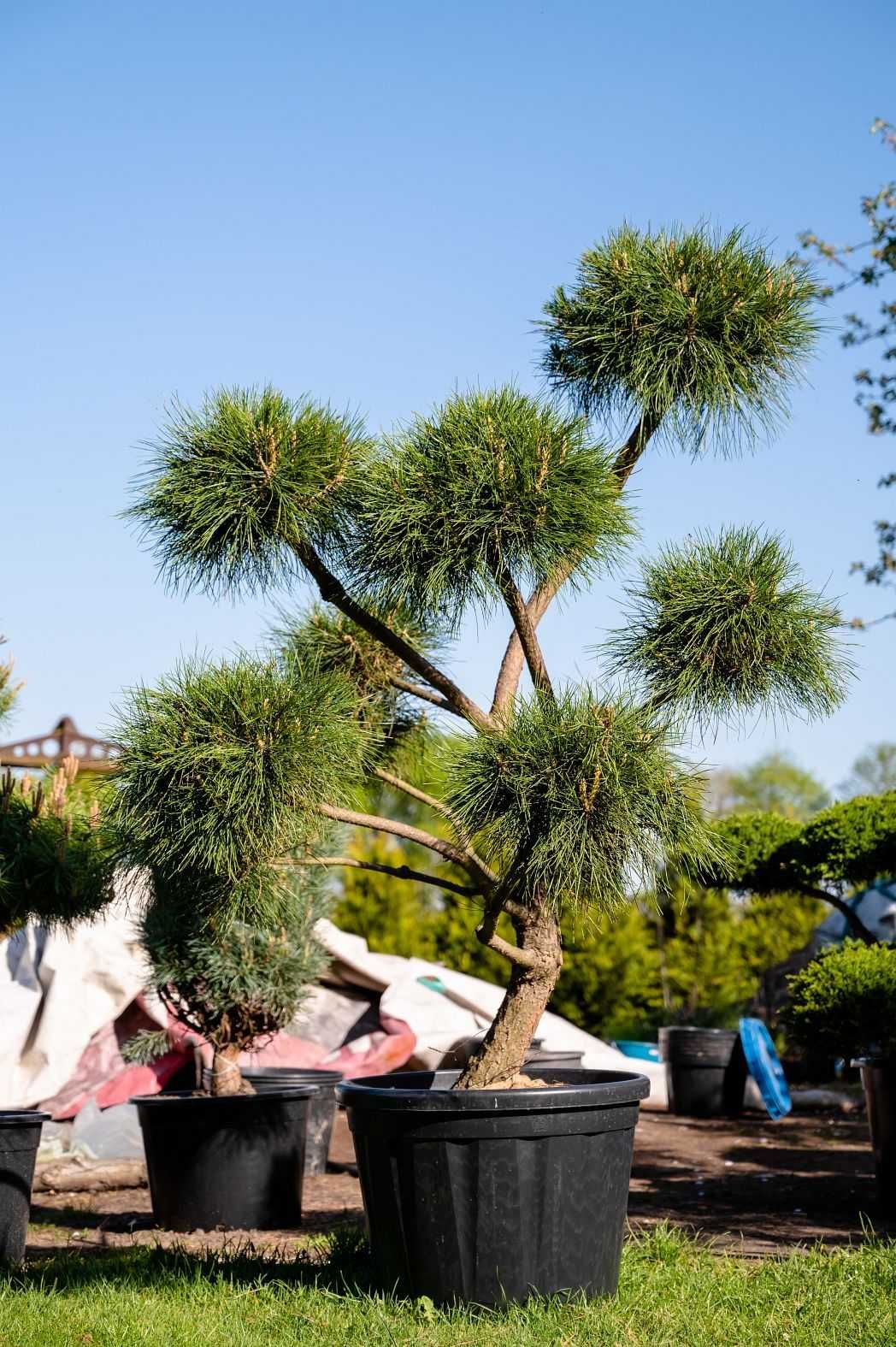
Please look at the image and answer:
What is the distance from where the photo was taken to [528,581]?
255cm

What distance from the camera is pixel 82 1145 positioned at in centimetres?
527

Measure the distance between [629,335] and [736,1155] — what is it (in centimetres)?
417

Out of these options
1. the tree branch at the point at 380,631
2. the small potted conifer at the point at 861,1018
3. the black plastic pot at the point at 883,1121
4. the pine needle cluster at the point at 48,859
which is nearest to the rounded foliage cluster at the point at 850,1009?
the small potted conifer at the point at 861,1018

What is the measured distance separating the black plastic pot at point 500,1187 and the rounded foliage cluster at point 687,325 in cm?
153

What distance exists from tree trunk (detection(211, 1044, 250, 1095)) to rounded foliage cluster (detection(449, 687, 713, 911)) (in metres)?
2.28

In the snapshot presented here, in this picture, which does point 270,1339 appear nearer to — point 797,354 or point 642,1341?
point 642,1341

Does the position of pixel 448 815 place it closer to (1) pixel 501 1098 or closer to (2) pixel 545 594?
(1) pixel 501 1098

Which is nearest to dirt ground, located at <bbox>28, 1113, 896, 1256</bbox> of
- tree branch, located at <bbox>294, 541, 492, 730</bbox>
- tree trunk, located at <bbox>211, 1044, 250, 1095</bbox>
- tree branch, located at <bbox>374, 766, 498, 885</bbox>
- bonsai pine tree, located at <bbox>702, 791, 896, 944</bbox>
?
tree trunk, located at <bbox>211, 1044, 250, 1095</bbox>

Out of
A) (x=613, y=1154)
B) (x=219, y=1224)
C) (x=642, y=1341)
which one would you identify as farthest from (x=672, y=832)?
(x=219, y=1224)

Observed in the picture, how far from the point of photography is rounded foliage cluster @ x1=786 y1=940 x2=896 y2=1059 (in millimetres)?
3660

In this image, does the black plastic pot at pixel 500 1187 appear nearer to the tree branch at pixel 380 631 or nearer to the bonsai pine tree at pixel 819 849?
the tree branch at pixel 380 631

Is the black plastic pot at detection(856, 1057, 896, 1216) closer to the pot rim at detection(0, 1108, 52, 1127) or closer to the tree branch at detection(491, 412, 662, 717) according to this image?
the tree branch at detection(491, 412, 662, 717)

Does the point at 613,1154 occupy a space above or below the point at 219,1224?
above

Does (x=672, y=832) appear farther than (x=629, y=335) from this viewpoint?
No
